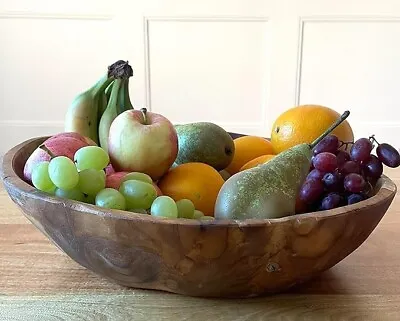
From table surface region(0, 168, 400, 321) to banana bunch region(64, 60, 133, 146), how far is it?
0.21 m

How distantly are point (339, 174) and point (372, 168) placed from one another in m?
0.05

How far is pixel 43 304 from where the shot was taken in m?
0.55

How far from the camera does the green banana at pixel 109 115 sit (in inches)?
30.9

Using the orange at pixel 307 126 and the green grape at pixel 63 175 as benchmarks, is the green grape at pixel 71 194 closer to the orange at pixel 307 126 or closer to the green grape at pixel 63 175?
the green grape at pixel 63 175

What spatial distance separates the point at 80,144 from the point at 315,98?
199 centimetres

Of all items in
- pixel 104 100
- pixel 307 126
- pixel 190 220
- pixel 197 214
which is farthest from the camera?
pixel 104 100

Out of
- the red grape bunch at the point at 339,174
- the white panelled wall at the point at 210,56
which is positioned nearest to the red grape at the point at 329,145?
the red grape bunch at the point at 339,174

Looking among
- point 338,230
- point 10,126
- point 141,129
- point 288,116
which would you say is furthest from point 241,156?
point 10,126

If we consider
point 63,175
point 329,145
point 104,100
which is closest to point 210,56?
point 104,100

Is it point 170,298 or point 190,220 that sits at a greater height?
point 190,220

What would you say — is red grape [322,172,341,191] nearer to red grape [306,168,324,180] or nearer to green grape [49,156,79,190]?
red grape [306,168,324,180]

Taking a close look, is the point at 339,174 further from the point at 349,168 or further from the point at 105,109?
the point at 105,109

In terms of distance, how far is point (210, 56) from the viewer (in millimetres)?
2441

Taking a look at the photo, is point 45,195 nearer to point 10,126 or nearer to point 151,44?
point 151,44
